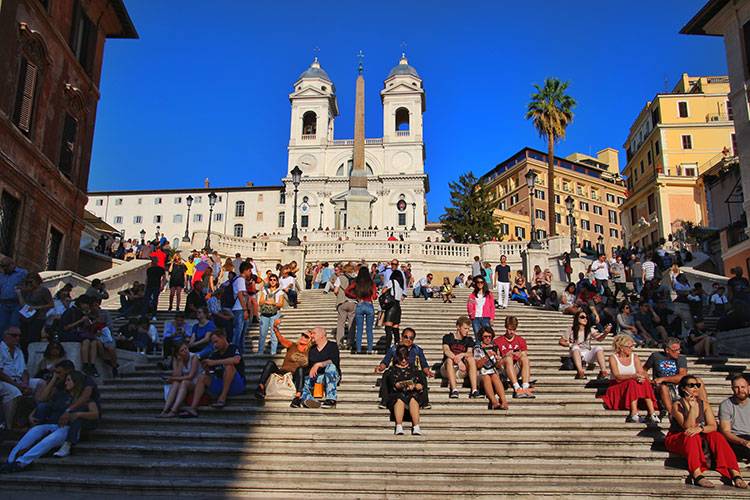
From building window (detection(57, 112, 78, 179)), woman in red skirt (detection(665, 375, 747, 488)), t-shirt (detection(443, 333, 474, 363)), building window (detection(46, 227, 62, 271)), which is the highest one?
building window (detection(57, 112, 78, 179))

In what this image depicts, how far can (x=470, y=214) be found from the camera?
53094 mm

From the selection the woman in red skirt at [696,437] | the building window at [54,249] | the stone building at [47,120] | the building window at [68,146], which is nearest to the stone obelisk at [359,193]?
the stone building at [47,120]

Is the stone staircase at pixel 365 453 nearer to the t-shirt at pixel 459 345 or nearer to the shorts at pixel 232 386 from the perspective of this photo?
the shorts at pixel 232 386

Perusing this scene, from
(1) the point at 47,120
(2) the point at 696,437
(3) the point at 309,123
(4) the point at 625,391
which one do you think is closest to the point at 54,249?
(1) the point at 47,120

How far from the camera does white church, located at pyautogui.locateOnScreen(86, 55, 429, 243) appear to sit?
239 feet

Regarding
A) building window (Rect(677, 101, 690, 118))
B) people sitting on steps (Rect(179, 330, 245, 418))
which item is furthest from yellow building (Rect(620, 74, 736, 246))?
people sitting on steps (Rect(179, 330, 245, 418))

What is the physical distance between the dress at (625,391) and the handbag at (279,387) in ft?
16.4

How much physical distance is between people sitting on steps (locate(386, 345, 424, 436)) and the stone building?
39.8 feet

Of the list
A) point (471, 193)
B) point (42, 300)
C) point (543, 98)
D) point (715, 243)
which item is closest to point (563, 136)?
point (543, 98)

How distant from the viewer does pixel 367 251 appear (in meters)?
31.4

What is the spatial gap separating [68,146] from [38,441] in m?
14.7

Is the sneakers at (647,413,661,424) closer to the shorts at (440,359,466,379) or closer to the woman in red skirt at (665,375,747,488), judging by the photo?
the woman in red skirt at (665,375,747,488)

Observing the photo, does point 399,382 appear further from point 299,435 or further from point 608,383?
point 608,383

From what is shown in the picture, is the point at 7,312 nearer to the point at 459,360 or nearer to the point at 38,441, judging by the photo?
the point at 38,441
